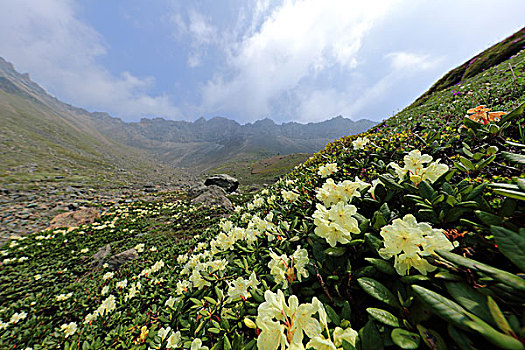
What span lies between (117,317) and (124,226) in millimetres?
6388

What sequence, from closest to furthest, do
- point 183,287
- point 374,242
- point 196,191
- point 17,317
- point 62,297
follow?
point 374,242, point 183,287, point 17,317, point 62,297, point 196,191

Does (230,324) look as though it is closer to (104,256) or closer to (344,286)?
(344,286)

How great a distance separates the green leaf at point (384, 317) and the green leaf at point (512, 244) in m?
0.53

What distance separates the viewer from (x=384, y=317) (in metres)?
0.82

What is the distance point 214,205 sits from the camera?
998 cm

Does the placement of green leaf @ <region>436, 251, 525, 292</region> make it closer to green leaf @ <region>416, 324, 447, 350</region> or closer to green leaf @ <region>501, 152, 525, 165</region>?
green leaf @ <region>416, 324, 447, 350</region>

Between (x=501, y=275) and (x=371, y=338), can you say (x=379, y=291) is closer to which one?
(x=371, y=338)

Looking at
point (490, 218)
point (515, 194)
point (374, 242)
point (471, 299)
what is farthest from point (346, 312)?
point (515, 194)

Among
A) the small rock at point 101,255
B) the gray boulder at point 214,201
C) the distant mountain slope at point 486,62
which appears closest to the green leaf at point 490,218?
the small rock at point 101,255

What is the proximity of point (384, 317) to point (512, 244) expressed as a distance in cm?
64

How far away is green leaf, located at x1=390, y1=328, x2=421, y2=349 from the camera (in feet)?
2.30

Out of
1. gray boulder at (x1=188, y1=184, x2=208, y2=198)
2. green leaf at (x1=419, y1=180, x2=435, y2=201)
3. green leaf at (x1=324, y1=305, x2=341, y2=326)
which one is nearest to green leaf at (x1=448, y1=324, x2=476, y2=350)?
green leaf at (x1=324, y1=305, x2=341, y2=326)

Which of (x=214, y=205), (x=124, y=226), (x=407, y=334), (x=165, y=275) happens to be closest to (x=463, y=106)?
(x=407, y=334)

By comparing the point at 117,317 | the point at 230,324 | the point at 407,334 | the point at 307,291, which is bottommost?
the point at 117,317
